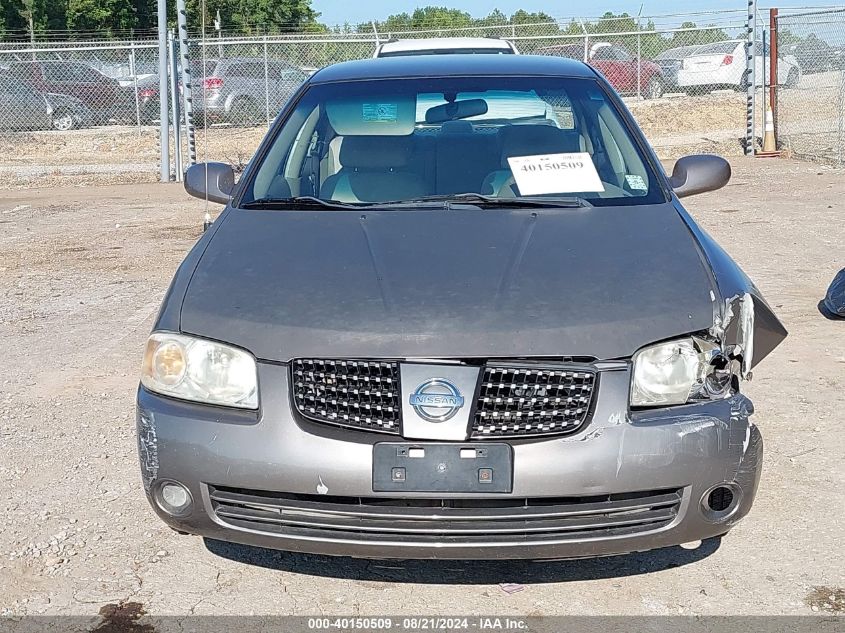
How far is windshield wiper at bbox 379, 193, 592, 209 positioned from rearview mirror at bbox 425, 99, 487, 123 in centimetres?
70

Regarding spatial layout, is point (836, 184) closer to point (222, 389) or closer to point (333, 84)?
point (333, 84)

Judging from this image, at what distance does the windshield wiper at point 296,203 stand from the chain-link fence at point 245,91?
39.5ft

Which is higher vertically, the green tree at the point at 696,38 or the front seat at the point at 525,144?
the green tree at the point at 696,38

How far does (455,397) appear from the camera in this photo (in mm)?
2900

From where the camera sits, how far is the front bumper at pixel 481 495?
9.44 feet

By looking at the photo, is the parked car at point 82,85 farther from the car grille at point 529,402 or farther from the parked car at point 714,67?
the car grille at point 529,402

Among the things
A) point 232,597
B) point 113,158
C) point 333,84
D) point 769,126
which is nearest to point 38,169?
point 113,158

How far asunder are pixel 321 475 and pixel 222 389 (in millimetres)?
418

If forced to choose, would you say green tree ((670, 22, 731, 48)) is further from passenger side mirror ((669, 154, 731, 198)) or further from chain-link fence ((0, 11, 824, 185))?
passenger side mirror ((669, 154, 731, 198))

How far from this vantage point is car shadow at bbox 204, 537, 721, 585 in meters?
3.40

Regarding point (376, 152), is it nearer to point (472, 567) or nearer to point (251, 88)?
point (472, 567)

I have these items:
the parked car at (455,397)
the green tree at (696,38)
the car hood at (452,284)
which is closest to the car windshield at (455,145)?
the car hood at (452,284)

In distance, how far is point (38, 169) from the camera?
17.4m

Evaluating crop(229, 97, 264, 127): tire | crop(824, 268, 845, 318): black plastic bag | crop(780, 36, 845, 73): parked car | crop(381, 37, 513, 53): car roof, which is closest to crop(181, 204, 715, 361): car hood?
crop(824, 268, 845, 318): black plastic bag
